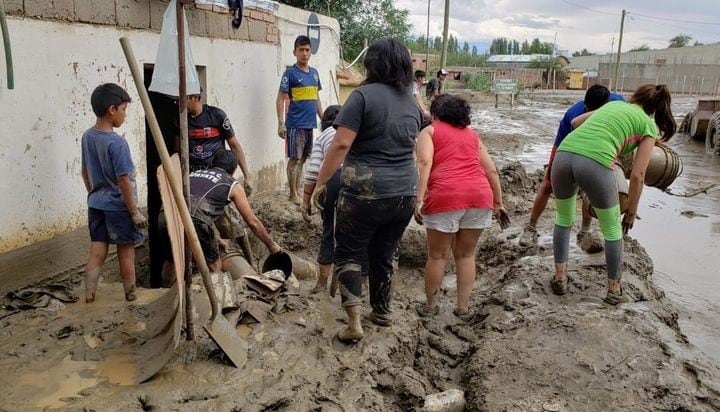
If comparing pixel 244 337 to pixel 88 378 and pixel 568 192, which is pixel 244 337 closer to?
pixel 88 378

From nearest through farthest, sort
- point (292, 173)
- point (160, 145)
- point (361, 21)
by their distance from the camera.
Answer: point (160, 145)
point (292, 173)
point (361, 21)

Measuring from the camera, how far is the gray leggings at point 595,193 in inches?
162

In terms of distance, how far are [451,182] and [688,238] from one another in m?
4.91

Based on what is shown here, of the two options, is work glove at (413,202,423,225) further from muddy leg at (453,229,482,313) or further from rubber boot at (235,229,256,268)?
rubber boot at (235,229,256,268)

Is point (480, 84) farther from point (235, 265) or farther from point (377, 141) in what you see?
point (377, 141)

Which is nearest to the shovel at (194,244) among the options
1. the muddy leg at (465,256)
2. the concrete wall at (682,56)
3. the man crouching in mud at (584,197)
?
the muddy leg at (465,256)

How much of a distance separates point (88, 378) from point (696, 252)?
6.51 meters

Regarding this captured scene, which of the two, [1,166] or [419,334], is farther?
[419,334]

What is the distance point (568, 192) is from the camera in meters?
4.46

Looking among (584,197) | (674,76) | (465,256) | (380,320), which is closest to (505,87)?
(674,76)

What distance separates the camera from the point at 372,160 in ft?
11.0

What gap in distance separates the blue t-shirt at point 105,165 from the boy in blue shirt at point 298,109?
3250 millimetres

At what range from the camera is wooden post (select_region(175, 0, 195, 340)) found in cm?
298

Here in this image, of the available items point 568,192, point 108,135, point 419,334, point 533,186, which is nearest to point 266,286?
point 419,334
